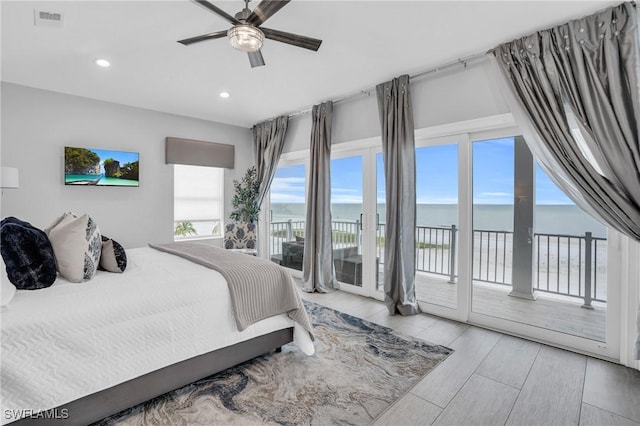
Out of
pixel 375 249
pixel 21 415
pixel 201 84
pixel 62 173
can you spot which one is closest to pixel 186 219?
pixel 62 173

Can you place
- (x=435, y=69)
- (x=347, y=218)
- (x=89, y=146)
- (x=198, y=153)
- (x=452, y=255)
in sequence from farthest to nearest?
(x=198, y=153), (x=347, y=218), (x=89, y=146), (x=452, y=255), (x=435, y=69)

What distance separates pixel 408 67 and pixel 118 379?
3515 millimetres

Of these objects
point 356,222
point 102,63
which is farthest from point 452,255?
point 102,63

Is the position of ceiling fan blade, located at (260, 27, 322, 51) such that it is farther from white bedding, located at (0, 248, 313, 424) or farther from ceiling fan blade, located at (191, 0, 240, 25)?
white bedding, located at (0, 248, 313, 424)

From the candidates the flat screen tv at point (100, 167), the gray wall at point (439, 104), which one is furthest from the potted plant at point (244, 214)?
the gray wall at point (439, 104)

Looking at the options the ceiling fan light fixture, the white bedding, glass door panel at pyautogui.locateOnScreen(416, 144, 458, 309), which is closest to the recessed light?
the ceiling fan light fixture

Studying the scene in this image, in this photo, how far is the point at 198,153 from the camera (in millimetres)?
5078

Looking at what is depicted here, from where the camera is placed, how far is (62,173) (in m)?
3.97

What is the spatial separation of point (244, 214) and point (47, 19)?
3.44 m

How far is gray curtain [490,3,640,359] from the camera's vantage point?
2.16m

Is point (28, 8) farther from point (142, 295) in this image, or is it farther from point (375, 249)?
point (375, 249)

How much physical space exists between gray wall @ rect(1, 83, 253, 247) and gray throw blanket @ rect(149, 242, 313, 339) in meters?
2.45

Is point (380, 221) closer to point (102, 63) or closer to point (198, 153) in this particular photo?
point (198, 153)

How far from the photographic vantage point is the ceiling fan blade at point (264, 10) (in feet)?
6.13
